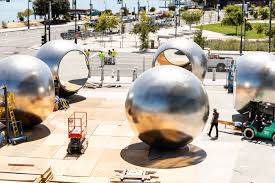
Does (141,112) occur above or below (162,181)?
above

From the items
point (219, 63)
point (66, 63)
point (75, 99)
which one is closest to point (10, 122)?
point (75, 99)

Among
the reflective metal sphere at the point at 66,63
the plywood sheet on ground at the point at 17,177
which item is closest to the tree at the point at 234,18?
the reflective metal sphere at the point at 66,63

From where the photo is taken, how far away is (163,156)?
720 inches

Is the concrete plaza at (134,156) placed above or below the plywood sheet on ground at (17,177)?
below

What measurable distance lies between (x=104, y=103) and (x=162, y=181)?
1221 centimetres

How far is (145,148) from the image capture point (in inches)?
770

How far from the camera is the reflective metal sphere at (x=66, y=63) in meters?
26.3

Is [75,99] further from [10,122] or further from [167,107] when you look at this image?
[167,107]

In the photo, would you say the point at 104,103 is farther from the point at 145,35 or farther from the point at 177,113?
the point at 145,35

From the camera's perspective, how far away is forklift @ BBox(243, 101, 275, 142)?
20.7 meters

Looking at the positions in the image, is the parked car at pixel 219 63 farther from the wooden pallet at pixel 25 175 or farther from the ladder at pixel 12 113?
the wooden pallet at pixel 25 175

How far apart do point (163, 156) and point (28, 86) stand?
20.7 ft

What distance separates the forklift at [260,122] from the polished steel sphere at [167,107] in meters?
3.88

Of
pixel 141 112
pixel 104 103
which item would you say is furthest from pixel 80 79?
pixel 141 112
